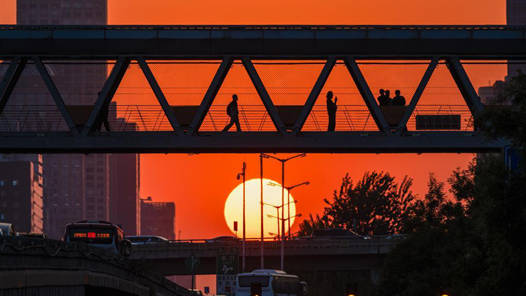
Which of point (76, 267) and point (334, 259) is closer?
point (76, 267)

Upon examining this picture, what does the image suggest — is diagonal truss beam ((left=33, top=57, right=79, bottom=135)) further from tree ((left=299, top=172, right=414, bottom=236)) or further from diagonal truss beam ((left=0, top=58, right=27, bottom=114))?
tree ((left=299, top=172, right=414, bottom=236))

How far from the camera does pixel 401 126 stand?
51438 mm

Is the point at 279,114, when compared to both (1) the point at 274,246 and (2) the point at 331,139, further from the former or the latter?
(1) the point at 274,246

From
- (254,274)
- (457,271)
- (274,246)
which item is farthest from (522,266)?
(274,246)

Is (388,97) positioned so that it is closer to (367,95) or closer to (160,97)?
(367,95)

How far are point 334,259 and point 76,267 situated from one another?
245 feet

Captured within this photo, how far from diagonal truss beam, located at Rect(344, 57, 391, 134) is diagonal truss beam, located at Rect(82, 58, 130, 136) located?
821 cm

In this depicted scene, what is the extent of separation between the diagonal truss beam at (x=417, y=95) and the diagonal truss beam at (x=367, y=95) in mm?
550

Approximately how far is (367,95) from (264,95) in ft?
12.0

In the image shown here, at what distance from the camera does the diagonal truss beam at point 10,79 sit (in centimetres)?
5022

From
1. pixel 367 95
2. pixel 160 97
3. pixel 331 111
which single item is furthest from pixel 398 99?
pixel 160 97

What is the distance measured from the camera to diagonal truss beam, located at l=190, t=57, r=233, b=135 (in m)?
49.5

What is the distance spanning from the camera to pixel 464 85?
51375 mm

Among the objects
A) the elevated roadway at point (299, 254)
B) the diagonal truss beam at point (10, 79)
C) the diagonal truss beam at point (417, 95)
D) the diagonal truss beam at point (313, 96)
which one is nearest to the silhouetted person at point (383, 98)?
the diagonal truss beam at point (417, 95)
